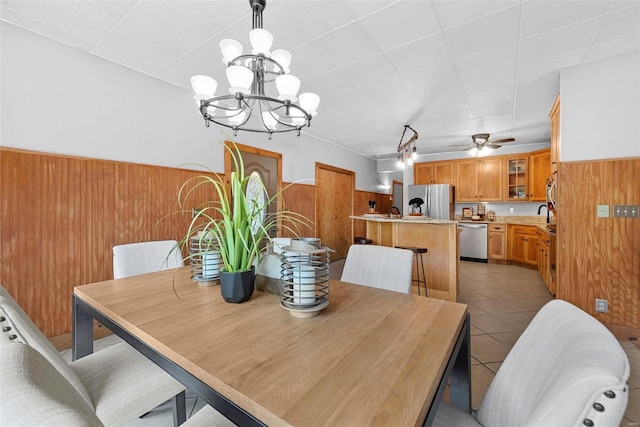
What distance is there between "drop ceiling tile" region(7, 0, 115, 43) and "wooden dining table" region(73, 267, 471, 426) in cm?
192

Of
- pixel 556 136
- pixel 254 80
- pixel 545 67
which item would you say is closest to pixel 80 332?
pixel 254 80

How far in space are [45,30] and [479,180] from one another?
6.84m

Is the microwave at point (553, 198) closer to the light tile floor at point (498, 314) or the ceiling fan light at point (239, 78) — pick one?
the light tile floor at point (498, 314)

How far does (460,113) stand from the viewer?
3820 millimetres

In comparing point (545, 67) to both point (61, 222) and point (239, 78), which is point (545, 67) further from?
point (61, 222)

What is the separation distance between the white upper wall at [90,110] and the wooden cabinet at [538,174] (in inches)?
218

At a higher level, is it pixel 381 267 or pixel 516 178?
pixel 516 178

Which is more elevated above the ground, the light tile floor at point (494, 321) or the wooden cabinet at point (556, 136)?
the wooden cabinet at point (556, 136)

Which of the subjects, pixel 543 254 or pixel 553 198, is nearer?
pixel 553 198

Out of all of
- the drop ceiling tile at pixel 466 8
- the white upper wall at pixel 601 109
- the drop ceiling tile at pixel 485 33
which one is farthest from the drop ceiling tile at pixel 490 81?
the drop ceiling tile at pixel 466 8

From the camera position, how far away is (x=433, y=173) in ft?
20.9

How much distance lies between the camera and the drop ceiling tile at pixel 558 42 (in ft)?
6.69

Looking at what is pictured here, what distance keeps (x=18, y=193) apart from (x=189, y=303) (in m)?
2.04

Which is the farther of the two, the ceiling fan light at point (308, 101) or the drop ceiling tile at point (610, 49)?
the drop ceiling tile at point (610, 49)
